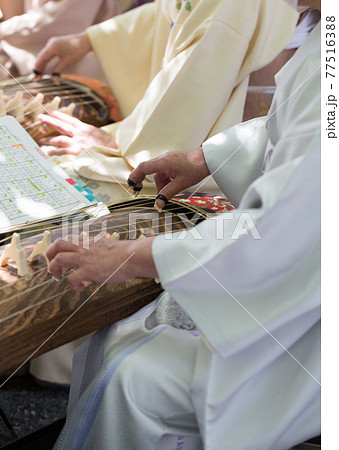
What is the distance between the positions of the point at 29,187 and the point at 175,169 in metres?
0.34

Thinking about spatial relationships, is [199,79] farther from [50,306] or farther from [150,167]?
[50,306]

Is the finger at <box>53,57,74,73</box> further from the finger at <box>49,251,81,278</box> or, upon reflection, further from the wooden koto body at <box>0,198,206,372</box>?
the finger at <box>49,251,81,278</box>

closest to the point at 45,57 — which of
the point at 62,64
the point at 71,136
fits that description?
the point at 62,64

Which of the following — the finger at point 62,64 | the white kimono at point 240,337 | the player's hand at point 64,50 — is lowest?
the white kimono at point 240,337

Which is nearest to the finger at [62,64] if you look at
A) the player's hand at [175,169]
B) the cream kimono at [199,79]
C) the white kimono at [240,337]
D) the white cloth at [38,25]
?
the white cloth at [38,25]

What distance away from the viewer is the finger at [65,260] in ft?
3.10

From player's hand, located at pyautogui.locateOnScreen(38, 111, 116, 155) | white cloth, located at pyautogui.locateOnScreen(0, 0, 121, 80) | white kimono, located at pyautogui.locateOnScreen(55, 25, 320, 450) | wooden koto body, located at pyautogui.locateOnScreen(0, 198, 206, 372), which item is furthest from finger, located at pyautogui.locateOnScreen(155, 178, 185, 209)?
white cloth, located at pyautogui.locateOnScreen(0, 0, 121, 80)

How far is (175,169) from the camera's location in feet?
4.31

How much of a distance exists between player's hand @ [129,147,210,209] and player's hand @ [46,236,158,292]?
362 mm

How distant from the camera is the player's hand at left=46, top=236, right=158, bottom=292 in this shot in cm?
93

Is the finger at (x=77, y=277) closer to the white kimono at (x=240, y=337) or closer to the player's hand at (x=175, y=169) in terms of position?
the white kimono at (x=240, y=337)

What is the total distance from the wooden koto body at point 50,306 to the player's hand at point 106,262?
1.3 inches

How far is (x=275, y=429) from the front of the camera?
3.09 ft
